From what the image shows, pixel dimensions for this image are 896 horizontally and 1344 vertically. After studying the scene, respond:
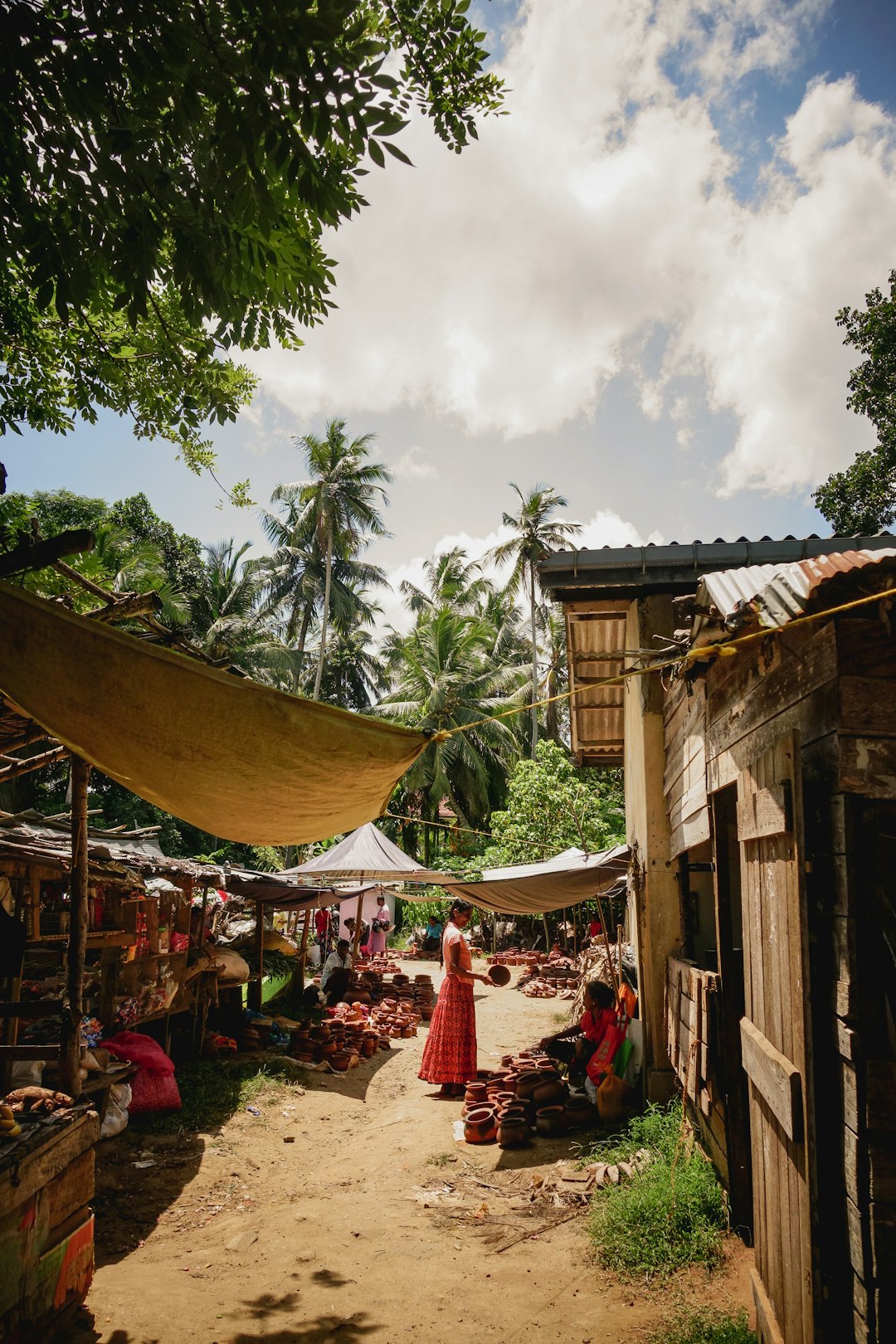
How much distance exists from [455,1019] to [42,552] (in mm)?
6568

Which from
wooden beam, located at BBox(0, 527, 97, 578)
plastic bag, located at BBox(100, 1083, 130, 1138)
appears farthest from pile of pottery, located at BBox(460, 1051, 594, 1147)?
wooden beam, located at BBox(0, 527, 97, 578)

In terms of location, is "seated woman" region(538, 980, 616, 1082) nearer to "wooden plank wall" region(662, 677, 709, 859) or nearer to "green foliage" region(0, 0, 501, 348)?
"wooden plank wall" region(662, 677, 709, 859)

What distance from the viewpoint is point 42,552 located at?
2.73m

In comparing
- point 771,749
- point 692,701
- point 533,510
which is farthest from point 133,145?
point 533,510

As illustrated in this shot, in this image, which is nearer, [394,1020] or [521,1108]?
[521,1108]

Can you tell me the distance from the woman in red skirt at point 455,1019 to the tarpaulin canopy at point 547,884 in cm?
139

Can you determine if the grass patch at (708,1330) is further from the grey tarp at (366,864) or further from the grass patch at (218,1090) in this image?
the grey tarp at (366,864)

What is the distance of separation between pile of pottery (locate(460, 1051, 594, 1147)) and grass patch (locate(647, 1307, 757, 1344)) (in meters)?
2.95

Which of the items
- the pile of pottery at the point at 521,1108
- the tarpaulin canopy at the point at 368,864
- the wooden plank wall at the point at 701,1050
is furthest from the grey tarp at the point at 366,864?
the wooden plank wall at the point at 701,1050

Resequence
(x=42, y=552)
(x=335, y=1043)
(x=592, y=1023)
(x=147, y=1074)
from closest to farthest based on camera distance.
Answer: (x=42, y=552) < (x=147, y=1074) < (x=592, y=1023) < (x=335, y=1043)

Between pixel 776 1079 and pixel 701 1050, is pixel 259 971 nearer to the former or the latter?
pixel 701 1050

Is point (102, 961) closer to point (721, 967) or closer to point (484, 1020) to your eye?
point (721, 967)

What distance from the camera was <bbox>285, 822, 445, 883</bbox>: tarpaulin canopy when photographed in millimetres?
13031

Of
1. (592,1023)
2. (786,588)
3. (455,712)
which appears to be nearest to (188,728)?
(786,588)
